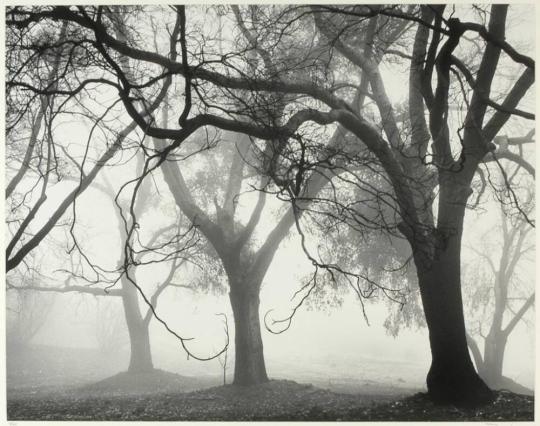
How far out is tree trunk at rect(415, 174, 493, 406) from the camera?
13.0 ft

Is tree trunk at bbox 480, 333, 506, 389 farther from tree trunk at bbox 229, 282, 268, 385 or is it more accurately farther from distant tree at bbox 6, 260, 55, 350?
distant tree at bbox 6, 260, 55, 350

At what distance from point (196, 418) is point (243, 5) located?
12.5ft

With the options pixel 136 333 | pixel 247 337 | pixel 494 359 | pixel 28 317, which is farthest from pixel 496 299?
pixel 28 317

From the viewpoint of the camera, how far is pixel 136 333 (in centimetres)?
1010

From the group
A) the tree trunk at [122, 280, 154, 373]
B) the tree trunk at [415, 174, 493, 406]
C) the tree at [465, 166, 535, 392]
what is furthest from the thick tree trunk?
the tree trunk at [122, 280, 154, 373]

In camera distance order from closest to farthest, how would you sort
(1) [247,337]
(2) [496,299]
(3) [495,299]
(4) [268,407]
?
(4) [268,407] → (1) [247,337] → (2) [496,299] → (3) [495,299]

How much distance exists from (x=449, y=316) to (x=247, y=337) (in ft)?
10.4

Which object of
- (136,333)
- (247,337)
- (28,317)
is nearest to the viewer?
(247,337)

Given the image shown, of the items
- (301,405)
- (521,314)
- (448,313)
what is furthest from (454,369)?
(521,314)

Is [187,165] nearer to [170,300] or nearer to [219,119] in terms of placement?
[170,300]

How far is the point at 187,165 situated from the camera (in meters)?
8.75

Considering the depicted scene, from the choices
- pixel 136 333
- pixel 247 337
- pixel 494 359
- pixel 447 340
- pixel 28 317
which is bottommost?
pixel 494 359

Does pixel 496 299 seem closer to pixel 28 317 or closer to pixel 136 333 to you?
pixel 136 333

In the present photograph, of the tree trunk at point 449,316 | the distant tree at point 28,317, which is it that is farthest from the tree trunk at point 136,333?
the tree trunk at point 449,316
